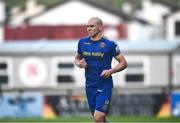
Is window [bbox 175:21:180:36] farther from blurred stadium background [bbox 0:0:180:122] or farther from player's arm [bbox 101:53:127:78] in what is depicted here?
player's arm [bbox 101:53:127:78]

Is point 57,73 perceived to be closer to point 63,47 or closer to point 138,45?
A: point 63,47

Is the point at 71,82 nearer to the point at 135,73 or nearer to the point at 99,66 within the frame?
the point at 135,73

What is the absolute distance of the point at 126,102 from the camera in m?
29.3

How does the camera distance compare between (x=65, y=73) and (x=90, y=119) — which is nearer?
(x=90, y=119)

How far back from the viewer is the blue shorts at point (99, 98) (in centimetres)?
1234

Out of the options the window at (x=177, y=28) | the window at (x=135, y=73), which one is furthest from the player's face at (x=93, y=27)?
the window at (x=177, y=28)

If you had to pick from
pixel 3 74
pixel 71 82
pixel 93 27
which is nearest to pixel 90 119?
pixel 71 82

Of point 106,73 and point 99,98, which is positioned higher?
point 106,73

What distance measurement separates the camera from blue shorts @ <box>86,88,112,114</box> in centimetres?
1234

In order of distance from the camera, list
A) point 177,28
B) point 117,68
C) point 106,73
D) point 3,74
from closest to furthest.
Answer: point 106,73 → point 117,68 → point 3,74 → point 177,28

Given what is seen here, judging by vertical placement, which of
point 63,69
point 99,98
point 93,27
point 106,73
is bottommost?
point 63,69

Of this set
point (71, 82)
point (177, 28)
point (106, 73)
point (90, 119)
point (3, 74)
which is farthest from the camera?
point (177, 28)

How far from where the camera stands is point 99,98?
Result: 40.6 feet

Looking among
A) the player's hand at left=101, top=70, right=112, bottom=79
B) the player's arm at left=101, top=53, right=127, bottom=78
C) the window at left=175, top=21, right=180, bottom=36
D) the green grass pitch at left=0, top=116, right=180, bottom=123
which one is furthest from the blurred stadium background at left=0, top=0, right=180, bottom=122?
the window at left=175, top=21, right=180, bottom=36
